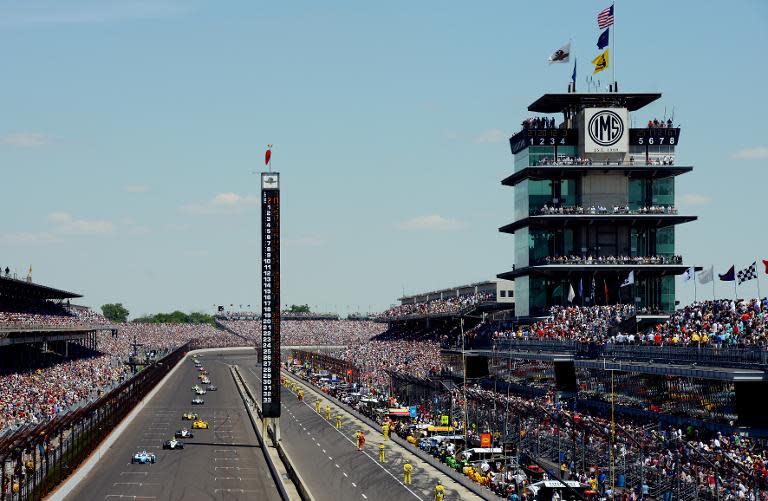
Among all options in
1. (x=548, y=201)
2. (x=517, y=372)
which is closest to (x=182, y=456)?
(x=517, y=372)

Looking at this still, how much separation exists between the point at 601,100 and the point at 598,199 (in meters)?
10.6

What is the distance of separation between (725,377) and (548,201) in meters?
58.4

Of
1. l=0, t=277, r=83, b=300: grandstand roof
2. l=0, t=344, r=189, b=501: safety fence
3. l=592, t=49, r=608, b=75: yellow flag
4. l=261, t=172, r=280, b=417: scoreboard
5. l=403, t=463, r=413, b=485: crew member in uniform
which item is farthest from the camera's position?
l=0, t=277, r=83, b=300: grandstand roof

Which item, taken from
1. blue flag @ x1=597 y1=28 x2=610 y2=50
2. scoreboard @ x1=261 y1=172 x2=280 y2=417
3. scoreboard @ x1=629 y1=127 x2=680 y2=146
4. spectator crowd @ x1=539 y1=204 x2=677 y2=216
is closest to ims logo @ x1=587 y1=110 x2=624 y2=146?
scoreboard @ x1=629 y1=127 x2=680 y2=146

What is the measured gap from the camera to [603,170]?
120 meters

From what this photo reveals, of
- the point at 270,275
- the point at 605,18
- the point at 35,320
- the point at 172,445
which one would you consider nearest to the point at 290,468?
the point at 172,445

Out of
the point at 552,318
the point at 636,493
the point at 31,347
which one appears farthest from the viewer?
the point at 31,347

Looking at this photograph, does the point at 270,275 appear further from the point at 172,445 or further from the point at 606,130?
the point at 606,130

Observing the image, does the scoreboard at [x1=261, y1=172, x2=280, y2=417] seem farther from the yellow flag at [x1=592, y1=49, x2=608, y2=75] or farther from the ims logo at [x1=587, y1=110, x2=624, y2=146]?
the ims logo at [x1=587, y1=110, x2=624, y2=146]

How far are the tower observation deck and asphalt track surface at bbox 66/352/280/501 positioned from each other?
36.4m

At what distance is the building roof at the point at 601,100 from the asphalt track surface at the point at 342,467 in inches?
1598

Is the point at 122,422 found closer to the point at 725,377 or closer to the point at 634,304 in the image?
the point at 634,304

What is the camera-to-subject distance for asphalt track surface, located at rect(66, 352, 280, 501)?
66312 millimetres

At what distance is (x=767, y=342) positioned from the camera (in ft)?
206
